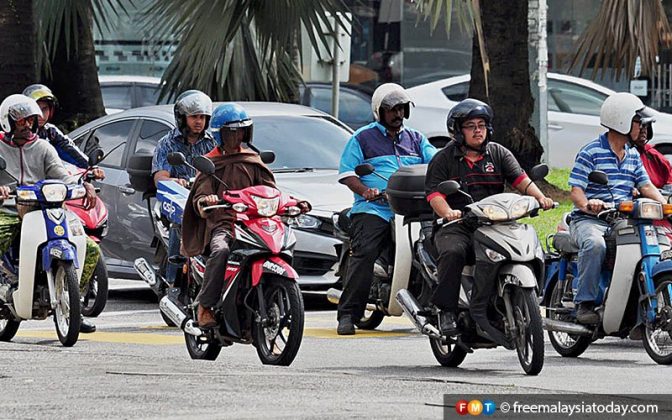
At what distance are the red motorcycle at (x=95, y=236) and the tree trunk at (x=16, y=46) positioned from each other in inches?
186

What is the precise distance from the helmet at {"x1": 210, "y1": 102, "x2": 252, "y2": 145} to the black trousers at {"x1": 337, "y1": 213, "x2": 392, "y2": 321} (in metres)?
1.79

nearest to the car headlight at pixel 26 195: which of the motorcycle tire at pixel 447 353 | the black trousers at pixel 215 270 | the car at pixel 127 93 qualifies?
the black trousers at pixel 215 270

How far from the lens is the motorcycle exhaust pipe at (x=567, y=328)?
1097 centimetres

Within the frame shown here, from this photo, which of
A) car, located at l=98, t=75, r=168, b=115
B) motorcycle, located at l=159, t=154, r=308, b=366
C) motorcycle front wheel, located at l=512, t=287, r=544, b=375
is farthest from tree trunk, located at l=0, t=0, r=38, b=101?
motorcycle front wheel, located at l=512, t=287, r=544, b=375

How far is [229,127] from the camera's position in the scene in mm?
10641

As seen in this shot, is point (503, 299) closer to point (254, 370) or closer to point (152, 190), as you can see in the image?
point (254, 370)

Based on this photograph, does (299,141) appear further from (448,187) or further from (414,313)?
(448,187)

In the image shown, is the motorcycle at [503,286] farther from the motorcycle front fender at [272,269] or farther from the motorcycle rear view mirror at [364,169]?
the motorcycle rear view mirror at [364,169]

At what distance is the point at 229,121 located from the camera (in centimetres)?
1063

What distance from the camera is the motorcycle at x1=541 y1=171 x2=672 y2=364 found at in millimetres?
10570

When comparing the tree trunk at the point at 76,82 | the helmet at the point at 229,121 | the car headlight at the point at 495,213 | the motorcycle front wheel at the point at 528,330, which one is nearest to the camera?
the motorcycle front wheel at the point at 528,330

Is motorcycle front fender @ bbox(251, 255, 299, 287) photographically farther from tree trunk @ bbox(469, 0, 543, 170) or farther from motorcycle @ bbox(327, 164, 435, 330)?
tree trunk @ bbox(469, 0, 543, 170)

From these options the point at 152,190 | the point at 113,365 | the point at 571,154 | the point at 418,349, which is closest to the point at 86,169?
the point at 152,190

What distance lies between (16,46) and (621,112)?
29.8 feet
